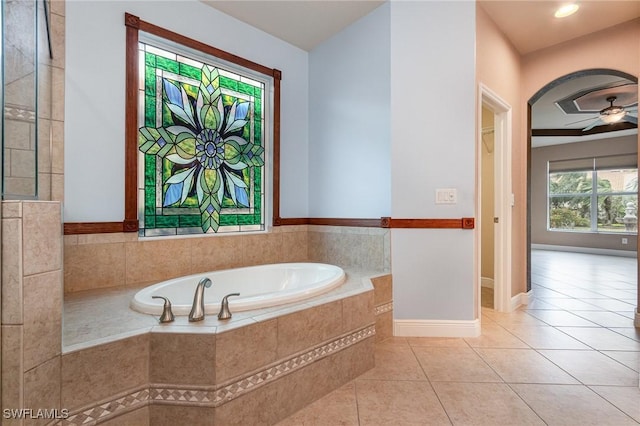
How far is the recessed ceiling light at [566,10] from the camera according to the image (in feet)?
8.20

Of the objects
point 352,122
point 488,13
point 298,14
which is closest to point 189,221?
point 352,122

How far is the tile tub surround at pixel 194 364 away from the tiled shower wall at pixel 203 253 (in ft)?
1.01

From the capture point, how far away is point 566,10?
2537mm

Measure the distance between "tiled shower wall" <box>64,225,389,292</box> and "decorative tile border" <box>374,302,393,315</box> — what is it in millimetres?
269

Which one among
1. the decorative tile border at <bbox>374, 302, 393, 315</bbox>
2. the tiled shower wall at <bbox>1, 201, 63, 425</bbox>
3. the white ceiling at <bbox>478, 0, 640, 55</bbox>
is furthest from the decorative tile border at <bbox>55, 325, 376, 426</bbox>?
the white ceiling at <bbox>478, 0, 640, 55</bbox>

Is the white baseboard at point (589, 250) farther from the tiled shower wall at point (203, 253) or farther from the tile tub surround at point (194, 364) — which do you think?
the tile tub surround at point (194, 364)

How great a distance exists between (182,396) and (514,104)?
361 centimetres

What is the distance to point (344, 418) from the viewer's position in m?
1.45

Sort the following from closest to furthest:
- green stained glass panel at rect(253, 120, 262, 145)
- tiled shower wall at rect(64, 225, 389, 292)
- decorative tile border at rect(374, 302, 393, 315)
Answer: tiled shower wall at rect(64, 225, 389, 292) < decorative tile border at rect(374, 302, 393, 315) < green stained glass panel at rect(253, 120, 262, 145)

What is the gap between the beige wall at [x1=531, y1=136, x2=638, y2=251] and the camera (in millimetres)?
6350

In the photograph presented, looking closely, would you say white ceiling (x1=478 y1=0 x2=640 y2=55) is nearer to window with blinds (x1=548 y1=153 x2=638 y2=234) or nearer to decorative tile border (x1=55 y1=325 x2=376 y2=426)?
decorative tile border (x1=55 y1=325 x2=376 y2=426)

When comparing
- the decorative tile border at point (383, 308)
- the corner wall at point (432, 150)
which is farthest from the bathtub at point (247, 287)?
the corner wall at point (432, 150)

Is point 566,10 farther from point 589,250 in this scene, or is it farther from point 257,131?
point 589,250

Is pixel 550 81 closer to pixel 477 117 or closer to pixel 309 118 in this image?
pixel 477 117
